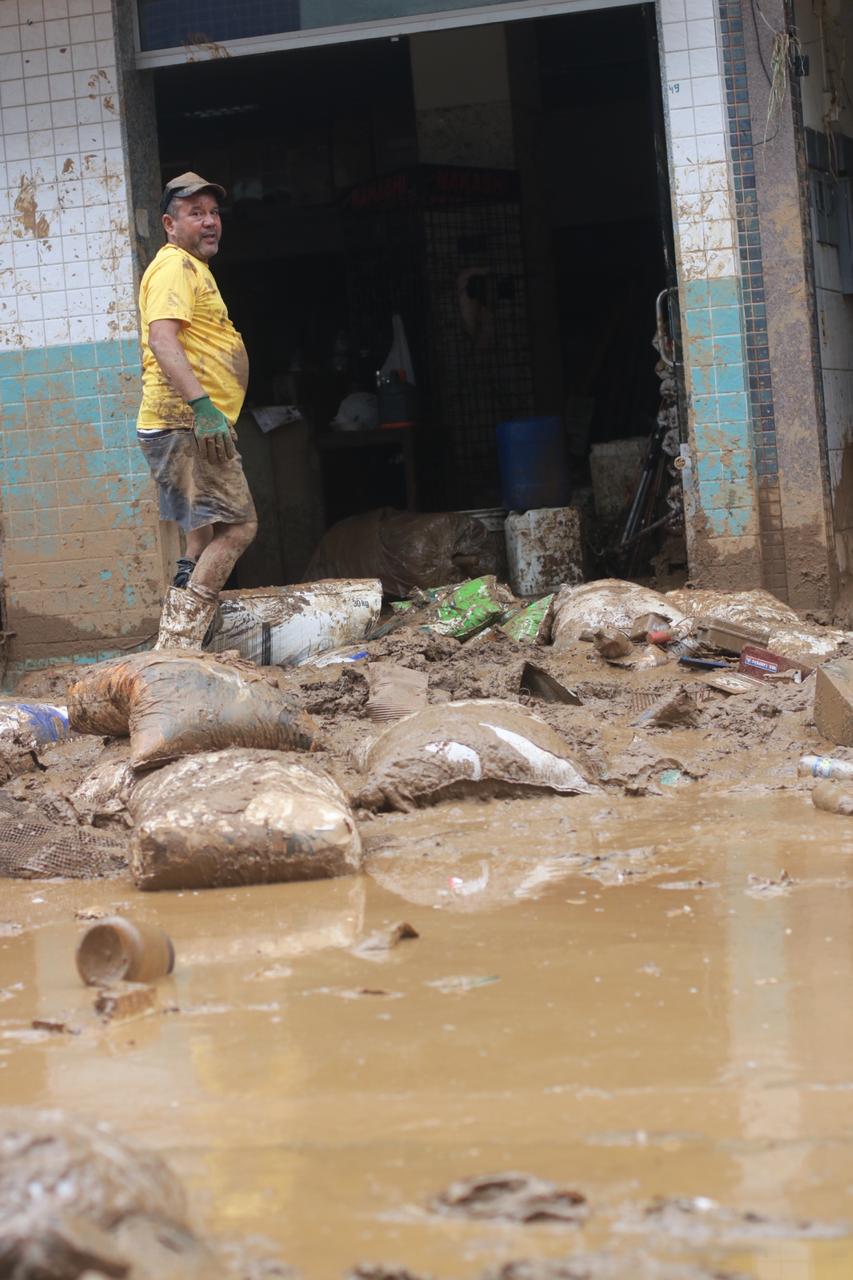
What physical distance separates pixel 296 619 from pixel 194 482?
0.84m

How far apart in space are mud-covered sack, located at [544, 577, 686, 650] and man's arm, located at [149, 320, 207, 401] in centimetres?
180

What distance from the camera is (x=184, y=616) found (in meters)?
5.79

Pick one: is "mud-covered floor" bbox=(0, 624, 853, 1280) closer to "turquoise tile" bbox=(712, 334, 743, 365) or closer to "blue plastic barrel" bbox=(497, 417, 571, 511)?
"turquoise tile" bbox=(712, 334, 743, 365)

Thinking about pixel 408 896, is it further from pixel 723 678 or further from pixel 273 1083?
pixel 723 678

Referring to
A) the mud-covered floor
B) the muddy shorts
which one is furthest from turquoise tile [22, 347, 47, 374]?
the mud-covered floor

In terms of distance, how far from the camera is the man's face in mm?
5840

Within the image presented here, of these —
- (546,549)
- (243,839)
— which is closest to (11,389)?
(546,549)

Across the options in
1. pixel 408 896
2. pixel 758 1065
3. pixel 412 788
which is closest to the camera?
pixel 758 1065

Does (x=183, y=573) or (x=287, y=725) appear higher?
(x=183, y=573)

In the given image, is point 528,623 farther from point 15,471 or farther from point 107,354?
point 15,471

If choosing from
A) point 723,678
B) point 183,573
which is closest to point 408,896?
point 723,678

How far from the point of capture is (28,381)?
717 centimetres

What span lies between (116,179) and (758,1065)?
6045 mm

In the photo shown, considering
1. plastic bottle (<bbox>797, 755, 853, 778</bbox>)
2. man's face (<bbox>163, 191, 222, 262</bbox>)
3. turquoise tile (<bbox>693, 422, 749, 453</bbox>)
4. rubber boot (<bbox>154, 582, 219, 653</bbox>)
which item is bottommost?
plastic bottle (<bbox>797, 755, 853, 778</bbox>)
